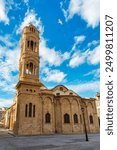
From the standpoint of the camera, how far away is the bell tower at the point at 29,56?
26.7 m

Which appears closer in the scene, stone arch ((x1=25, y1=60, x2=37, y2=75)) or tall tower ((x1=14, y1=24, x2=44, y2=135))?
tall tower ((x1=14, y1=24, x2=44, y2=135))

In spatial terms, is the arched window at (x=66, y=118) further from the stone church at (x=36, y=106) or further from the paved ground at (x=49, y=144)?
the paved ground at (x=49, y=144)

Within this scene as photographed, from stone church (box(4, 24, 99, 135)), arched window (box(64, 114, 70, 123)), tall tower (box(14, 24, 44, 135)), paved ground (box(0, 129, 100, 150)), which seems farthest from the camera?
arched window (box(64, 114, 70, 123))

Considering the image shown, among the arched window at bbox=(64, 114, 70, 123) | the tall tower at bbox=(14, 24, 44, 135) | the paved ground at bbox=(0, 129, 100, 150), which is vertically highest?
the tall tower at bbox=(14, 24, 44, 135)

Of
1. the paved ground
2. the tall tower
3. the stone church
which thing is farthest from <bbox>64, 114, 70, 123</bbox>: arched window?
the paved ground

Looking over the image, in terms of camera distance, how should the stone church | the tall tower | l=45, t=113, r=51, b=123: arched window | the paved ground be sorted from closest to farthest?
the paved ground < the tall tower < the stone church < l=45, t=113, r=51, b=123: arched window

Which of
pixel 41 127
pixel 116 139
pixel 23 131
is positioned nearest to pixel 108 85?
pixel 116 139

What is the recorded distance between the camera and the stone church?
2367 centimetres

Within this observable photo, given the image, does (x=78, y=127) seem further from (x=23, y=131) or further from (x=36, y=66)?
(x=36, y=66)

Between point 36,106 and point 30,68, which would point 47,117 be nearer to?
point 36,106

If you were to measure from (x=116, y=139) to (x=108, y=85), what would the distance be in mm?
1776

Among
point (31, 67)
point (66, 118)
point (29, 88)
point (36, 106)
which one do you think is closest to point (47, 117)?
point (36, 106)

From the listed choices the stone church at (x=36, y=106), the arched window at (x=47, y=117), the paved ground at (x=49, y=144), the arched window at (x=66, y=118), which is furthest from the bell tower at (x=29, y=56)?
the paved ground at (x=49, y=144)

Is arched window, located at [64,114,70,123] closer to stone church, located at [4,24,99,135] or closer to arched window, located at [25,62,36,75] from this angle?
stone church, located at [4,24,99,135]
